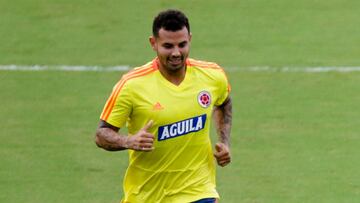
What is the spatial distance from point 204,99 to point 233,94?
5847 millimetres

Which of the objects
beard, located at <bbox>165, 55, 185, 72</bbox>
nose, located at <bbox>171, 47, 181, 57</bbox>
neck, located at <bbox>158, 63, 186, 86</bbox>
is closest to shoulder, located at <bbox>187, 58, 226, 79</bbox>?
neck, located at <bbox>158, 63, 186, 86</bbox>

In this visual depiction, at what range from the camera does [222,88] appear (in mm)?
8234

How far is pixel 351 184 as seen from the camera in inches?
444

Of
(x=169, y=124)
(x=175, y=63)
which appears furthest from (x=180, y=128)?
(x=175, y=63)

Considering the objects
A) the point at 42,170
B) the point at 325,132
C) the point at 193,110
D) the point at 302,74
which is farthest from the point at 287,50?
the point at 193,110

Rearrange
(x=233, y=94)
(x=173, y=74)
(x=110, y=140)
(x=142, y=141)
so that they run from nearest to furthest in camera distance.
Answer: (x=142, y=141), (x=110, y=140), (x=173, y=74), (x=233, y=94)

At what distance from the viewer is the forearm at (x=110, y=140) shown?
7660 millimetres

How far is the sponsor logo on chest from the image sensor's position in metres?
7.89

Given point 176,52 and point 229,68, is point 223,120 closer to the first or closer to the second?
point 176,52

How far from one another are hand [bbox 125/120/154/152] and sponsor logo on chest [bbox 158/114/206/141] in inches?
14.1

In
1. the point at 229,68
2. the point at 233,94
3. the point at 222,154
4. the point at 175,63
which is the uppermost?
the point at 175,63

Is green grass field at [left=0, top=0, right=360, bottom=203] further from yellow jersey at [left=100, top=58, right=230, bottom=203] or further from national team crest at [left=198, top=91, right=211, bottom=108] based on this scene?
national team crest at [left=198, top=91, right=211, bottom=108]

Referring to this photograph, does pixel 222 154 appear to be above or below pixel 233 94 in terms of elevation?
above

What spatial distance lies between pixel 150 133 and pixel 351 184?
164 inches
